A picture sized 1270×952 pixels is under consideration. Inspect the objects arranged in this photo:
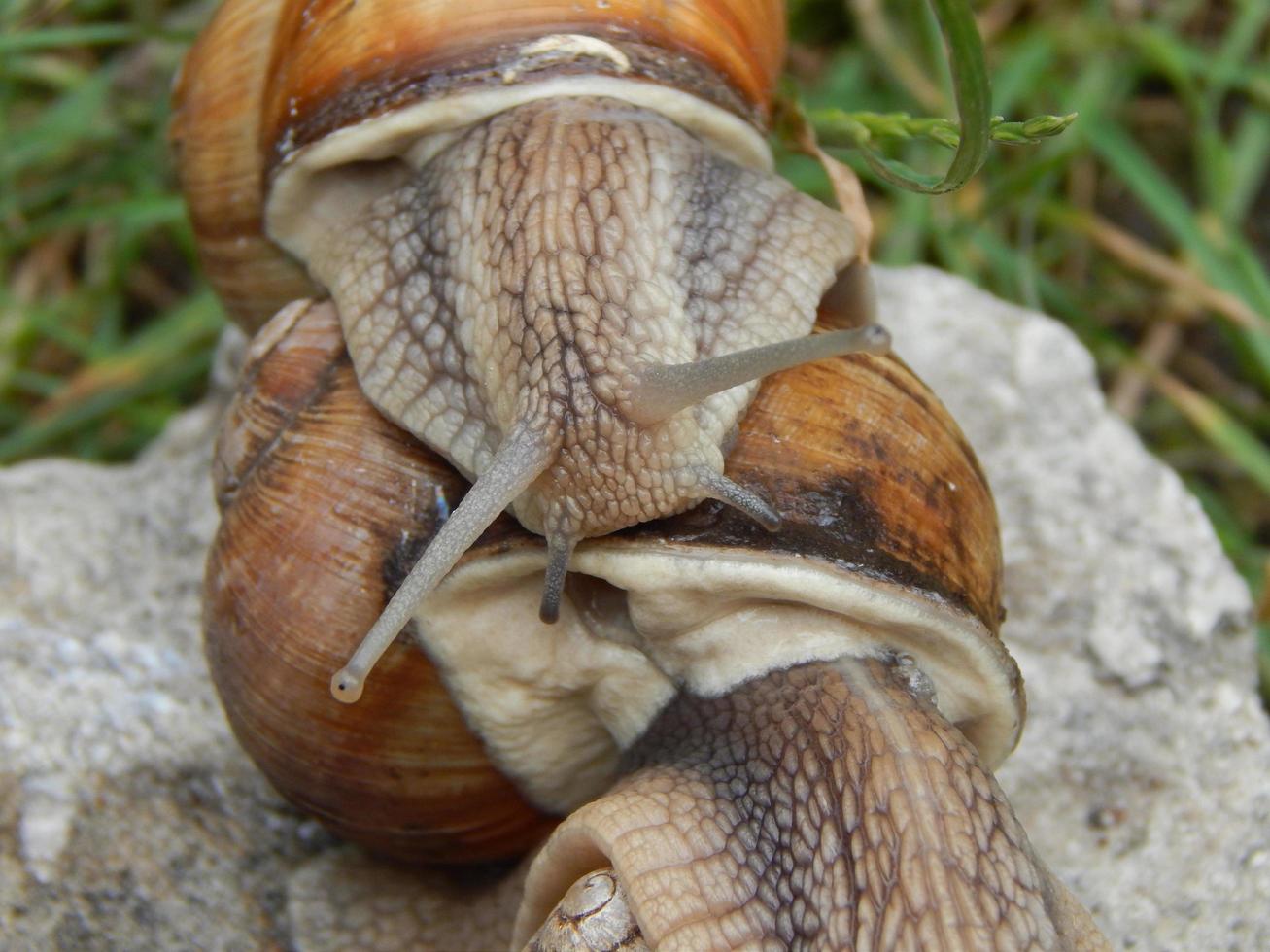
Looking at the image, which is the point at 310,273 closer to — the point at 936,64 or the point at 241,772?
the point at 241,772

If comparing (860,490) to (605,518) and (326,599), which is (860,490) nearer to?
(605,518)

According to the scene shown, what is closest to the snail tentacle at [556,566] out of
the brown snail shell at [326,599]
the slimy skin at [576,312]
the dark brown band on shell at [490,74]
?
the slimy skin at [576,312]

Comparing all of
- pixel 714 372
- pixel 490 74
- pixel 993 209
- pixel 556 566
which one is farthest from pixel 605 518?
pixel 993 209

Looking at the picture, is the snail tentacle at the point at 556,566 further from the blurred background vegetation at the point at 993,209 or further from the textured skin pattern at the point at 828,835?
the blurred background vegetation at the point at 993,209

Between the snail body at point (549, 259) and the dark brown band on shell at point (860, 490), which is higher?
the snail body at point (549, 259)

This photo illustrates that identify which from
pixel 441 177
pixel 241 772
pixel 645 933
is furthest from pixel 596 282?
pixel 241 772

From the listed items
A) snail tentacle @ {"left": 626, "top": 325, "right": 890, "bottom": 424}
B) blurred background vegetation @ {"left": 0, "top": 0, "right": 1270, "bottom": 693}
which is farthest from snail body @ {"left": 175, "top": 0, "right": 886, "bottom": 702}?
blurred background vegetation @ {"left": 0, "top": 0, "right": 1270, "bottom": 693}
